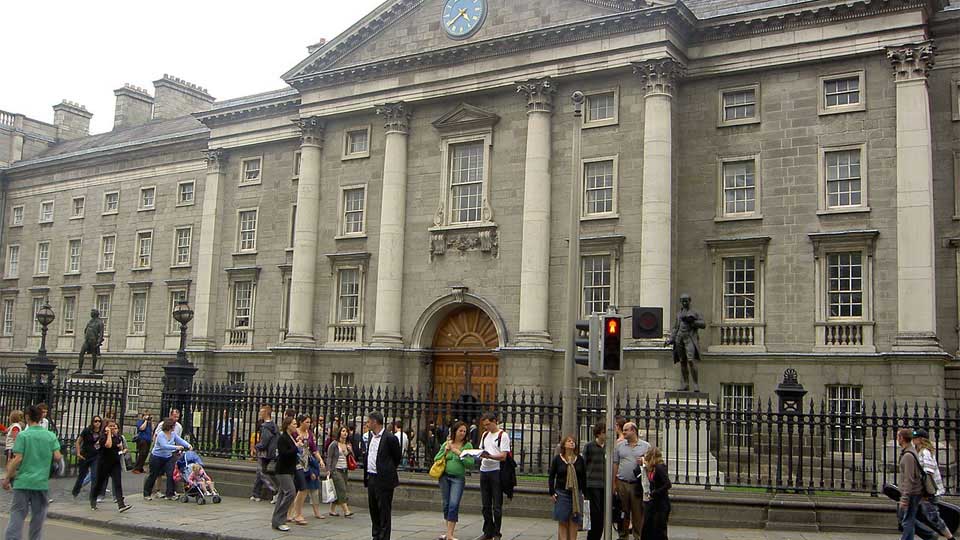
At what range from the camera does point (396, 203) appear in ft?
120

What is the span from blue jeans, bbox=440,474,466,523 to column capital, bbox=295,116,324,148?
2604 centimetres

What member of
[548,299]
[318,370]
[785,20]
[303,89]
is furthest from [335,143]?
[785,20]

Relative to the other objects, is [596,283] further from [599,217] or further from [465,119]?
[465,119]

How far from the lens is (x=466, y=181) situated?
35688mm

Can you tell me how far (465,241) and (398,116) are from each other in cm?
596

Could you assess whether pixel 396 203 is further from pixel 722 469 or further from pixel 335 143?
pixel 722 469

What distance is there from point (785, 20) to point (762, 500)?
1885 centimetres

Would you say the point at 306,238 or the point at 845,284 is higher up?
the point at 306,238

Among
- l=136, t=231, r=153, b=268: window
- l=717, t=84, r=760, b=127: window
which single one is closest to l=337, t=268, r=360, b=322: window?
l=717, t=84, r=760, b=127: window

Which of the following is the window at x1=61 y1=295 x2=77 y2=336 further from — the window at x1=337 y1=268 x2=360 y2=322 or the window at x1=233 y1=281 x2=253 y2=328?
the window at x1=337 y1=268 x2=360 y2=322

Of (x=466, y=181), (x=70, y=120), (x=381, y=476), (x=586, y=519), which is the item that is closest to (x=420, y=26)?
(x=466, y=181)

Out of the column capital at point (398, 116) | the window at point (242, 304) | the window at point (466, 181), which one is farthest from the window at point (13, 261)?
the window at point (466, 181)

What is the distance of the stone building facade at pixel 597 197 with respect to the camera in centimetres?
2914

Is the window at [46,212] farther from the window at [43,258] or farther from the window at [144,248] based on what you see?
the window at [144,248]
